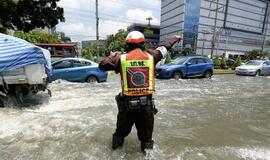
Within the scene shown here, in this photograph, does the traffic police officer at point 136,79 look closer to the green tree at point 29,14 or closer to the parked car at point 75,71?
the parked car at point 75,71

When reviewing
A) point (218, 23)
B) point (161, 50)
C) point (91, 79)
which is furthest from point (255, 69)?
point (218, 23)

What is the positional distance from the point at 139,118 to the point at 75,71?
8.12 meters

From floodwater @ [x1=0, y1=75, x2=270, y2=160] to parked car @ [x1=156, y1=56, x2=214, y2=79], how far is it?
6122mm

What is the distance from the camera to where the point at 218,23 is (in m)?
67.1

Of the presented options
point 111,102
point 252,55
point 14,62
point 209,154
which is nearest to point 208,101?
point 111,102

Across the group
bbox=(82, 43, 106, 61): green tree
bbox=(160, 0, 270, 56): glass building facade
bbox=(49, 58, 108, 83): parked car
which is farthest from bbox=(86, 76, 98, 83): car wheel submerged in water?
bbox=(160, 0, 270, 56): glass building facade

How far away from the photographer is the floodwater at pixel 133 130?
3.58 m

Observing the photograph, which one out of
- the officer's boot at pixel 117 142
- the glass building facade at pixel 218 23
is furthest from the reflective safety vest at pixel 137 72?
the glass building facade at pixel 218 23

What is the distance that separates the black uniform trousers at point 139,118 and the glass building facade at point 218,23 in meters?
56.3

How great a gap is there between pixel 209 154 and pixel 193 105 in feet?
11.5

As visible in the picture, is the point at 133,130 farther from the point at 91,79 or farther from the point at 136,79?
the point at 91,79

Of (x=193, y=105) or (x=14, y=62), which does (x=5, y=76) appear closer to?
(x=14, y=62)

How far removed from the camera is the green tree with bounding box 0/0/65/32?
11.5 metres

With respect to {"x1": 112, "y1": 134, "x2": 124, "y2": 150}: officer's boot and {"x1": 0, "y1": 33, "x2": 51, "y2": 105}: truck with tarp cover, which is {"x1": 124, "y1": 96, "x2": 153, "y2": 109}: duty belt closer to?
{"x1": 112, "y1": 134, "x2": 124, "y2": 150}: officer's boot
